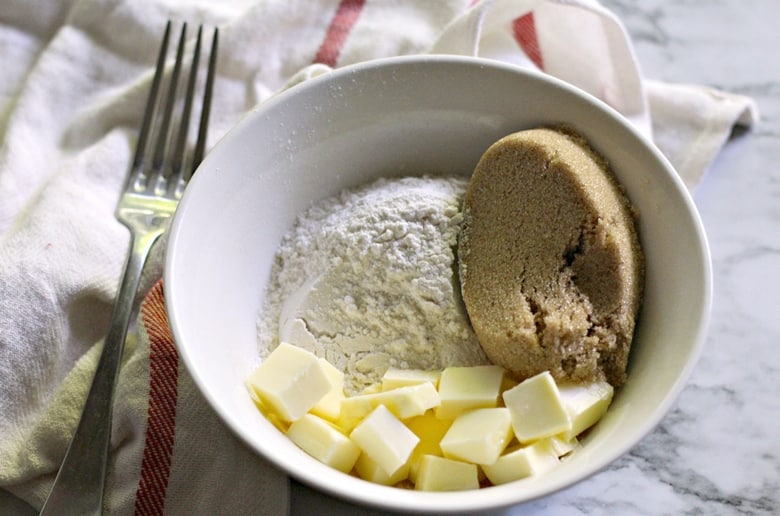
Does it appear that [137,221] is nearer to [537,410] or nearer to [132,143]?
[132,143]

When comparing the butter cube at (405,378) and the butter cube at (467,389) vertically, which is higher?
the butter cube at (467,389)

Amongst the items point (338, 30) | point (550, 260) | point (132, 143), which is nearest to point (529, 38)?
point (338, 30)

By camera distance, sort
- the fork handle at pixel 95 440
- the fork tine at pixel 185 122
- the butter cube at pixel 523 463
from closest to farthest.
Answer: the butter cube at pixel 523 463
the fork handle at pixel 95 440
the fork tine at pixel 185 122

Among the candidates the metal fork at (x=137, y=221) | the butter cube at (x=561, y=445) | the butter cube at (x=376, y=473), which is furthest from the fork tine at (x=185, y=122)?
the butter cube at (x=561, y=445)

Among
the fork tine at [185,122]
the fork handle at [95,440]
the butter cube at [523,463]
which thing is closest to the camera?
the butter cube at [523,463]

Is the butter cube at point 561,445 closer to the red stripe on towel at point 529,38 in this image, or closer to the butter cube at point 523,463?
the butter cube at point 523,463

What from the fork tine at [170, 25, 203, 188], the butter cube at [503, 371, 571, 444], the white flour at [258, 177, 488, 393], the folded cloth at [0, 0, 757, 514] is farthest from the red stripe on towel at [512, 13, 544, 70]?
the butter cube at [503, 371, 571, 444]

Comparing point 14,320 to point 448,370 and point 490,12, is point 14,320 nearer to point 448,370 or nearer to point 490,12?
point 448,370
